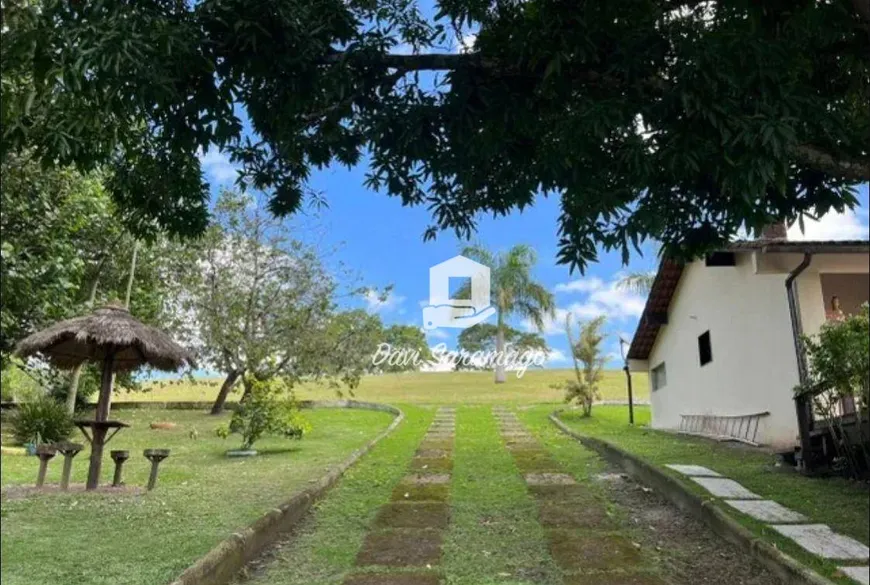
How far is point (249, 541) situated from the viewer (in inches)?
172

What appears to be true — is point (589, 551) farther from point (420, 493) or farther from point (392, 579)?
point (420, 493)

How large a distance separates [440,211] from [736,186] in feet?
7.07

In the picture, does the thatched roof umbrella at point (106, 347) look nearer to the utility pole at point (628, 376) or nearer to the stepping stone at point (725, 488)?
the stepping stone at point (725, 488)

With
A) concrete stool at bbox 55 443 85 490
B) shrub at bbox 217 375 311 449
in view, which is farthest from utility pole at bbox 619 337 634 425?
concrete stool at bbox 55 443 85 490

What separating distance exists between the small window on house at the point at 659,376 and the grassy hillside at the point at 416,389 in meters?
5.29

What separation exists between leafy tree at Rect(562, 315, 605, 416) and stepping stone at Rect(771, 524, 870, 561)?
6.94 meters

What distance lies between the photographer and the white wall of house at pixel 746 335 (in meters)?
8.14

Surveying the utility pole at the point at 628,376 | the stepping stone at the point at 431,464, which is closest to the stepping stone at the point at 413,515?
the stepping stone at the point at 431,464

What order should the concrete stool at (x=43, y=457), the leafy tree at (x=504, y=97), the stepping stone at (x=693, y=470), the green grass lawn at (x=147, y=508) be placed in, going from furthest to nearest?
1. the stepping stone at (x=693, y=470)
2. the concrete stool at (x=43, y=457)
3. the green grass lawn at (x=147, y=508)
4. the leafy tree at (x=504, y=97)

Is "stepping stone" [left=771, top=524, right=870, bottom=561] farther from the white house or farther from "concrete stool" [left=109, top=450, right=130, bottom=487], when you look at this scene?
"concrete stool" [left=109, top=450, right=130, bottom=487]

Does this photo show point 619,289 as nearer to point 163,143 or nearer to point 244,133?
point 244,133

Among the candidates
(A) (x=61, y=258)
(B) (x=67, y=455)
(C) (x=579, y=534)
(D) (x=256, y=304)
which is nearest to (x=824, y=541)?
(C) (x=579, y=534)

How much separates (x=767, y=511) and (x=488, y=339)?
8.03ft

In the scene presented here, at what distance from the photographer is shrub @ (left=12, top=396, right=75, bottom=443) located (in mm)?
4463
